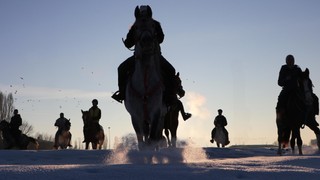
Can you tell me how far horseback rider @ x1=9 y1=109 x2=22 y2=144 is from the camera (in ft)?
98.2

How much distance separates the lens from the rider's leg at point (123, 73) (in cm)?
1173

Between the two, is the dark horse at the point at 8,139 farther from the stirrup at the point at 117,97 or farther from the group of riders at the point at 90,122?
the stirrup at the point at 117,97

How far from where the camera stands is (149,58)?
1075cm

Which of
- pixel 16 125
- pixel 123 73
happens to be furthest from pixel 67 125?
pixel 123 73

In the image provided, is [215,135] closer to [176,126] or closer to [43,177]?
[176,126]

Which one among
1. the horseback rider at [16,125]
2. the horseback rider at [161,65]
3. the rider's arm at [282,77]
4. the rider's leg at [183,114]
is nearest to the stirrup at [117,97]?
the horseback rider at [161,65]

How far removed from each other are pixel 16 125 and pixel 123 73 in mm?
19420

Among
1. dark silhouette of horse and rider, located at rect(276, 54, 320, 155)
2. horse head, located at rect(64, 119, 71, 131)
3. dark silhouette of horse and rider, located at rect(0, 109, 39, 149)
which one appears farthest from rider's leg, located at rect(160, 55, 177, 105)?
horse head, located at rect(64, 119, 71, 131)

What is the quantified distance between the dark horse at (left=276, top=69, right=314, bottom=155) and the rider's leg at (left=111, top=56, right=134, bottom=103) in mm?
5871

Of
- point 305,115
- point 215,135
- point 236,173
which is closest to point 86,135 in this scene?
point 215,135

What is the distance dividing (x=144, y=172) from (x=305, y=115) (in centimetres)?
1161

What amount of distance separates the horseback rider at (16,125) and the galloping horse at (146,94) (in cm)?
1917

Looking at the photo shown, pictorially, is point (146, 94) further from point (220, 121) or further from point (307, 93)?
point (220, 121)

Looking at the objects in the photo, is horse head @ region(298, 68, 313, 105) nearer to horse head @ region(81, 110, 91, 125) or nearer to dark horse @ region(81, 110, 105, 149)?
dark horse @ region(81, 110, 105, 149)
